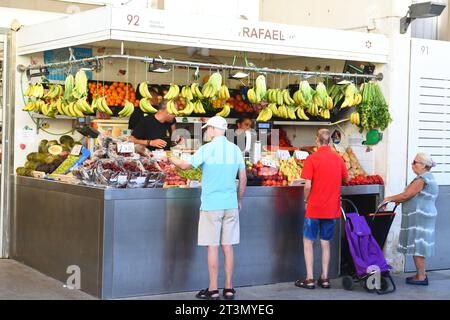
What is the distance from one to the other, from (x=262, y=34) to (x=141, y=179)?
2.34 meters

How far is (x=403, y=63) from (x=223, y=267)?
3.64m

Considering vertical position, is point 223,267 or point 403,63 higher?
point 403,63

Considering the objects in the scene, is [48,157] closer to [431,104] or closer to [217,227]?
[217,227]

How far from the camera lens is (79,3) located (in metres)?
10.9

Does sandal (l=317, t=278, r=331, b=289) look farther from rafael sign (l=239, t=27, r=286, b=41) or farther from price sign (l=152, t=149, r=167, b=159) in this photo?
rafael sign (l=239, t=27, r=286, b=41)

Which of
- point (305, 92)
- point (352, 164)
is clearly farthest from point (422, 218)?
point (305, 92)

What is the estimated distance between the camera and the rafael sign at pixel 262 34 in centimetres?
945

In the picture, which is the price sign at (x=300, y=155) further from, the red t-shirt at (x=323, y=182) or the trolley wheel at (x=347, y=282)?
the trolley wheel at (x=347, y=282)

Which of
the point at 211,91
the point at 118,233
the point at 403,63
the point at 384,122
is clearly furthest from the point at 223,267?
the point at 403,63

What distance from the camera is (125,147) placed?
902cm

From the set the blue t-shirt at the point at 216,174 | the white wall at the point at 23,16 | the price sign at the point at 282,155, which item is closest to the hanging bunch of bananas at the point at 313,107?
the price sign at the point at 282,155

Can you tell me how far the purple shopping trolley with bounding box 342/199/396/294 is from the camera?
29.9 ft
